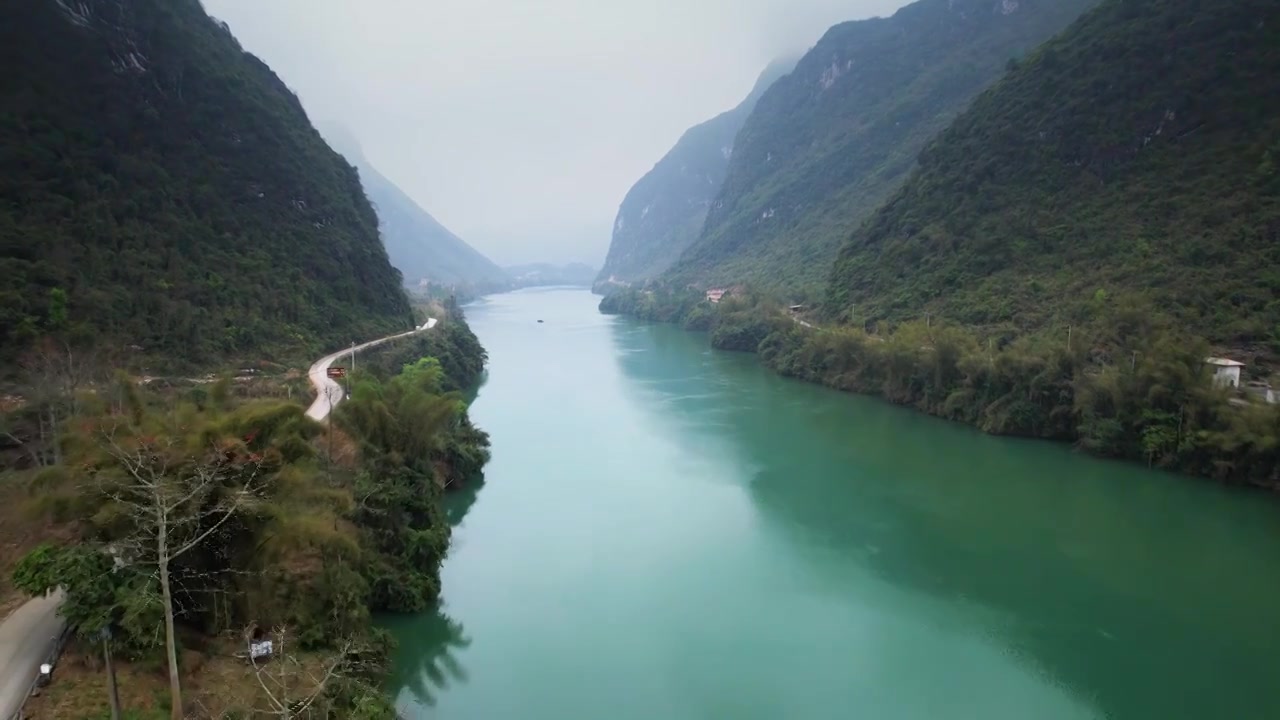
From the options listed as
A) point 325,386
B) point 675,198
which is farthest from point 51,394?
point 675,198

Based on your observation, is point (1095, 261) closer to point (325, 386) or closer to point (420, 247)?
point (325, 386)

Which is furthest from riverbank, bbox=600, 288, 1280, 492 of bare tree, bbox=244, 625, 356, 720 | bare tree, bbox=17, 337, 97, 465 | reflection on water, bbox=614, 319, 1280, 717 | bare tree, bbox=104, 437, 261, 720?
bare tree, bbox=17, 337, 97, 465

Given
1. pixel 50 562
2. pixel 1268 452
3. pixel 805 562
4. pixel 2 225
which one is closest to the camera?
pixel 50 562

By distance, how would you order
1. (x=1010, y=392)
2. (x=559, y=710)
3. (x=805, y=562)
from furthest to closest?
(x=1010, y=392) → (x=805, y=562) → (x=559, y=710)

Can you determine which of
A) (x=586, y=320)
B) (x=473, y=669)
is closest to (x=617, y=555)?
(x=473, y=669)

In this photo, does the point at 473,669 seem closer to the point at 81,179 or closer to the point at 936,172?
the point at 81,179

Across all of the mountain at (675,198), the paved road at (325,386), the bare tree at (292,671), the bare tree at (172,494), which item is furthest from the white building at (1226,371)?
the mountain at (675,198)

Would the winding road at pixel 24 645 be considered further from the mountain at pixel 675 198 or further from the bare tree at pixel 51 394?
the mountain at pixel 675 198
